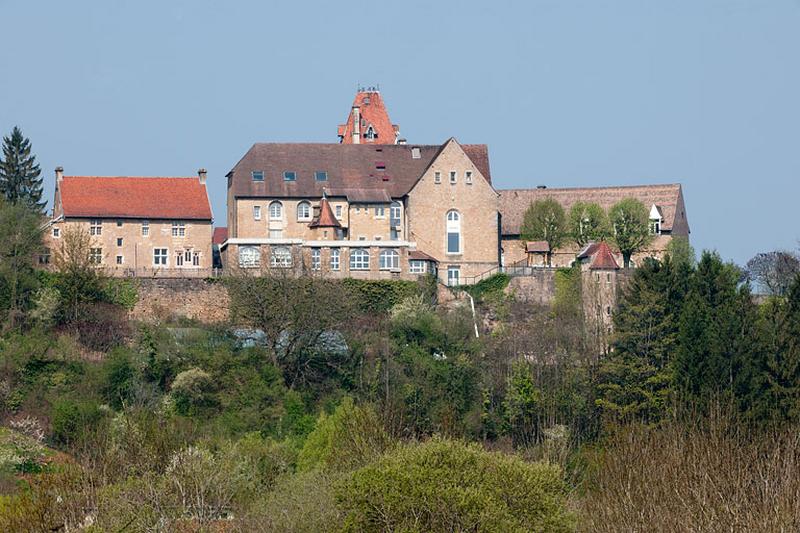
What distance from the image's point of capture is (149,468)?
56469 millimetres

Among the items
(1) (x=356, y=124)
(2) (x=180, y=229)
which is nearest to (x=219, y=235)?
(1) (x=356, y=124)

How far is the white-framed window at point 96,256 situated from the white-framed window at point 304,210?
27.7ft

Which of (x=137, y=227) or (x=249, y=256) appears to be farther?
(x=137, y=227)

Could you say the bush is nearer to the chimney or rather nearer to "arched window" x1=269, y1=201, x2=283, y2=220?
"arched window" x1=269, y1=201, x2=283, y2=220

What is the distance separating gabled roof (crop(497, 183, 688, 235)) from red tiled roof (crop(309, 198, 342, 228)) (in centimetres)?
962

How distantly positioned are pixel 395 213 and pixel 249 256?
275 inches

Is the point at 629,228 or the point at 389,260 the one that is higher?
the point at 629,228

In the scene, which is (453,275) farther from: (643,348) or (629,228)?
(643,348)

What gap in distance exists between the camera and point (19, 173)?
99.1m

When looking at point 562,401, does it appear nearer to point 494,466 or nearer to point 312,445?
point 312,445

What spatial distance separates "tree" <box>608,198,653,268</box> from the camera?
295 ft

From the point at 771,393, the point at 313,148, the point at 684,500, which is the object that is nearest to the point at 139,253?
the point at 313,148

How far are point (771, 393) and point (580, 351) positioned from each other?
10.5 meters

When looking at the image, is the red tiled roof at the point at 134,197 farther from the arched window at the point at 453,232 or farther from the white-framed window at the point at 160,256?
the arched window at the point at 453,232
